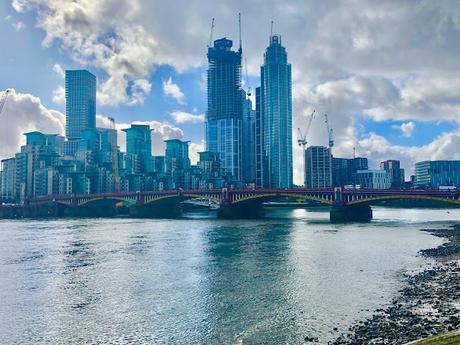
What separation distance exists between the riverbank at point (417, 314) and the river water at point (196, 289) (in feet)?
5.12

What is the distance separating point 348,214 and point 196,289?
101579 mm

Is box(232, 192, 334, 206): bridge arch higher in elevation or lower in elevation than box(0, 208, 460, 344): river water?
higher

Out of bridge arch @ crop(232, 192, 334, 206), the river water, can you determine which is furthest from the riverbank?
bridge arch @ crop(232, 192, 334, 206)

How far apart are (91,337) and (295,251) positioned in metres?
45.0

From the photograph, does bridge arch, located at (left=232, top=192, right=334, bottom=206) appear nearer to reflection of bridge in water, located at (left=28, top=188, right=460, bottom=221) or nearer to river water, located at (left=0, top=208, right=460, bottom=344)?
reflection of bridge in water, located at (left=28, top=188, right=460, bottom=221)

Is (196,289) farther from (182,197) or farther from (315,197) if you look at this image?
(182,197)

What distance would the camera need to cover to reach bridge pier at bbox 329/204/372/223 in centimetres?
13588

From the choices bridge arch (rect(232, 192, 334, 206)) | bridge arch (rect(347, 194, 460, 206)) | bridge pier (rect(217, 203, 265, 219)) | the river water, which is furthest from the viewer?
bridge pier (rect(217, 203, 265, 219))

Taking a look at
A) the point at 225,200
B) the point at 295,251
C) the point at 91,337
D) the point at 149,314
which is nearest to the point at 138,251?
the point at 295,251

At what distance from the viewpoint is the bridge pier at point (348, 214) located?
136 metres

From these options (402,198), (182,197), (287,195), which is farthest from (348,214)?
(182,197)

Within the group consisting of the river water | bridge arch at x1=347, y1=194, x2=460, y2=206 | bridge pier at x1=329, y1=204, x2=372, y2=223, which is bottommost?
the river water

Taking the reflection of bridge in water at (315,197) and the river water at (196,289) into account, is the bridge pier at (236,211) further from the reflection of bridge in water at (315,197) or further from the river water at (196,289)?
the river water at (196,289)

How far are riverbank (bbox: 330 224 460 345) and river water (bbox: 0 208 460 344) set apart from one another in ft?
5.12
